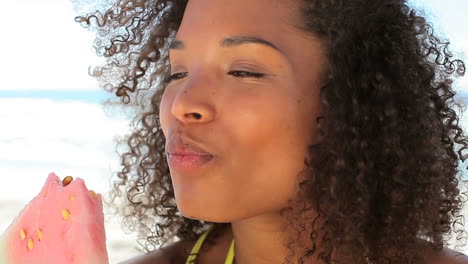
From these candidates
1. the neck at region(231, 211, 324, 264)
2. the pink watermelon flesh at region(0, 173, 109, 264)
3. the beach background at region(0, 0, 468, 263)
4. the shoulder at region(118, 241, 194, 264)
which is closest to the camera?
the pink watermelon flesh at region(0, 173, 109, 264)

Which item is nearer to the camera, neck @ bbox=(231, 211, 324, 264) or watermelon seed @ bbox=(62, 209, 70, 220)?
watermelon seed @ bbox=(62, 209, 70, 220)

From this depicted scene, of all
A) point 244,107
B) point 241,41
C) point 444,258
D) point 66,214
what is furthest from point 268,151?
point 444,258

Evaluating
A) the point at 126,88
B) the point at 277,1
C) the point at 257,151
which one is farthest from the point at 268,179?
the point at 126,88

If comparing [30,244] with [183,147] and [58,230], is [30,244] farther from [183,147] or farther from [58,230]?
[183,147]

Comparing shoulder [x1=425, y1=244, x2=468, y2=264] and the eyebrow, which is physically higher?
the eyebrow

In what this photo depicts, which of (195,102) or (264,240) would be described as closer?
(195,102)

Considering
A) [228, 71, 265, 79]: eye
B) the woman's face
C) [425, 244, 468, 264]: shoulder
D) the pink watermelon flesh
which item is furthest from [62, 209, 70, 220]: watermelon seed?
[425, 244, 468, 264]: shoulder

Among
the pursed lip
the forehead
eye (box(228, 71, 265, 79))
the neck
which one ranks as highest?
the forehead

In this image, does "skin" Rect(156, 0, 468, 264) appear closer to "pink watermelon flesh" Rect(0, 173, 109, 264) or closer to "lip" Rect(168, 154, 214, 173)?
"lip" Rect(168, 154, 214, 173)

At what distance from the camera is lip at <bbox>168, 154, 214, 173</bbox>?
139cm

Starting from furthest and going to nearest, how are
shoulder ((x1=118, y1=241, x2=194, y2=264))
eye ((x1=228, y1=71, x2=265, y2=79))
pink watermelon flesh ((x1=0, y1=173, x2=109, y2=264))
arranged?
shoulder ((x1=118, y1=241, x2=194, y2=264)) < eye ((x1=228, y1=71, x2=265, y2=79)) < pink watermelon flesh ((x1=0, y1=173, x2=109, y2=264))

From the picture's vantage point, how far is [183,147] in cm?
142

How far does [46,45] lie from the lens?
11281 millimetres

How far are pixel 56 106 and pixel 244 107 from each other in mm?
9414
